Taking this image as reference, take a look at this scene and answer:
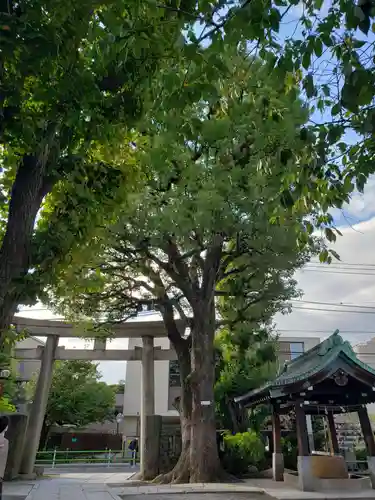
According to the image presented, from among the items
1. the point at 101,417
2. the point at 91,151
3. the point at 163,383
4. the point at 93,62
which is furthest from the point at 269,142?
the point at 101,417

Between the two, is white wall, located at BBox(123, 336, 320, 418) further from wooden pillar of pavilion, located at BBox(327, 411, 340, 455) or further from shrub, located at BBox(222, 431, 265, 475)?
wooden pillar of pavilion, located at BBox(327, 411, 340, 455)

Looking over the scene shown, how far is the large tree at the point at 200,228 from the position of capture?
4.60 meters

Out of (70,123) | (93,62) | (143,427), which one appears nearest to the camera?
(70,123)

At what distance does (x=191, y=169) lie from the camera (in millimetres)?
7035

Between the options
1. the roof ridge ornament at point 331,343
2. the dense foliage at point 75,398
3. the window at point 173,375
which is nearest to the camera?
the roof ridge ornament at point 331,343

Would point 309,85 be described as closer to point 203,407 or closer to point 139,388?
point 203,407

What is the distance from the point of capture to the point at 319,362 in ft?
36.2

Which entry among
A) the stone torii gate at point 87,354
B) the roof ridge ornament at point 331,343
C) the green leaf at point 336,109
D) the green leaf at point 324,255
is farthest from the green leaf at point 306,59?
the stone torii gate at point 87,354

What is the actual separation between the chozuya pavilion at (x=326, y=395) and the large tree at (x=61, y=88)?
27.3 feet

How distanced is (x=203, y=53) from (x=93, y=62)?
1303mm

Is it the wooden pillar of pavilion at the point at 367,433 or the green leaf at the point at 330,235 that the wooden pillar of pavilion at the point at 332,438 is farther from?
the green leaf at the point at 330,235

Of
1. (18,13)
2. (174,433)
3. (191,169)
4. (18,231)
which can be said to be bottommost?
(174,433)

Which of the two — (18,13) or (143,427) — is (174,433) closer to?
(143,427)

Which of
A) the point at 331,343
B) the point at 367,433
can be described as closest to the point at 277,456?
the point at 367,433
